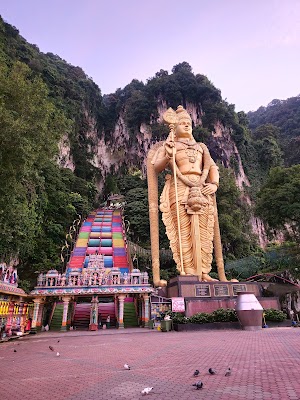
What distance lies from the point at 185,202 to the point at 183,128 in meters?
3.21

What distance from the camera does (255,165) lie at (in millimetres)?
36969

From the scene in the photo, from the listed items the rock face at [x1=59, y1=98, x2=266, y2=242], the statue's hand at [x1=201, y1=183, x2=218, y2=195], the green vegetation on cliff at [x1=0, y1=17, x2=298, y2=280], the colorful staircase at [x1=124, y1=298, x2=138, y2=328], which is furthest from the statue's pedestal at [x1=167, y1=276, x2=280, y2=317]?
the rock face at [x1=59, y1=98, x2=266, y2=242]

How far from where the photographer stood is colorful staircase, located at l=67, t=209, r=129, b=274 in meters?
16.7

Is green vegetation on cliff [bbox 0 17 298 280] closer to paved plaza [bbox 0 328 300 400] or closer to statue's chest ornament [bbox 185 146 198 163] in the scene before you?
paved plaza [bbox 0 328 300 400]

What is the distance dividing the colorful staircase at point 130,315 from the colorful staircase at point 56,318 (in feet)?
8.26

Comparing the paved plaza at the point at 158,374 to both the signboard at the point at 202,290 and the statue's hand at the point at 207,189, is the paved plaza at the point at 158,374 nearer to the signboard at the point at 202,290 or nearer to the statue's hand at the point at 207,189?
the signboard at the point at 202,290

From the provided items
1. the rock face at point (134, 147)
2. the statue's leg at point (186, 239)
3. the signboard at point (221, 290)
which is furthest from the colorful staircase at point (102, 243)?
the rock face at point (134, 147)

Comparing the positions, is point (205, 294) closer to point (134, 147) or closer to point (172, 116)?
point (172, 116)

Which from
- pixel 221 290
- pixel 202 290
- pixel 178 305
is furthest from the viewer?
pixel 221 290

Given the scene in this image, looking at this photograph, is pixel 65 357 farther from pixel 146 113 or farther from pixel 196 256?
pixel 146 113

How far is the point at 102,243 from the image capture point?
768 inches

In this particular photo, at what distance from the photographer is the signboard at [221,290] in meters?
10.3

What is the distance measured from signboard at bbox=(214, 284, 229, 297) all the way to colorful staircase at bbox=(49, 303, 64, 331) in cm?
600

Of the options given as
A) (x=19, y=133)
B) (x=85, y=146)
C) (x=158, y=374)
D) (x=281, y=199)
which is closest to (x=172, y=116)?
(x=19, y=133)
